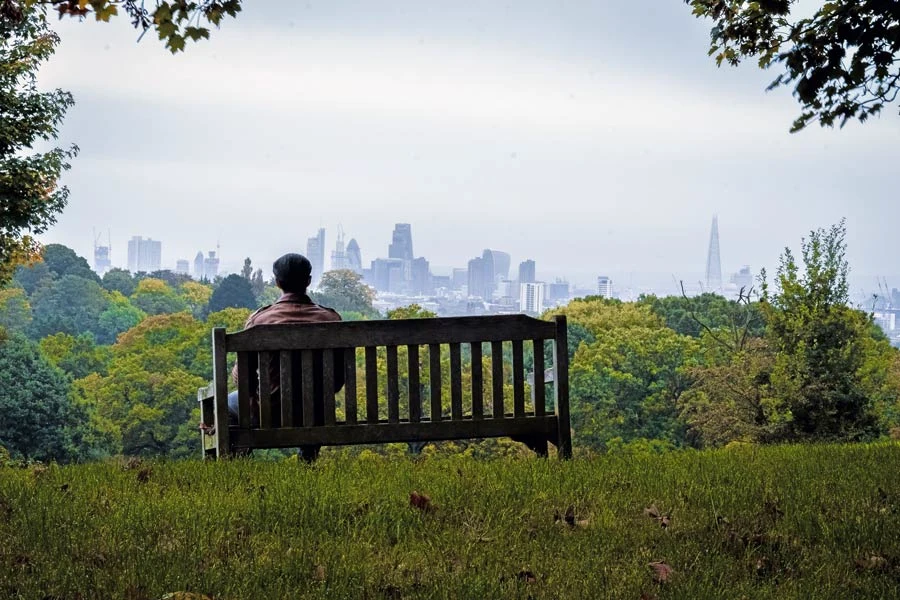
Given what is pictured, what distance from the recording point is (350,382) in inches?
226

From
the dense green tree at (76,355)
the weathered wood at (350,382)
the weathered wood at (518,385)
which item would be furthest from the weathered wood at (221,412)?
the dense green tree at (76,355)

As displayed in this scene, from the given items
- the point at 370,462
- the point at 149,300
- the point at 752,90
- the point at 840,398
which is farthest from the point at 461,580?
the point at 752,90

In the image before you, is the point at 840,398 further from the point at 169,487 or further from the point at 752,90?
the point at 752,90

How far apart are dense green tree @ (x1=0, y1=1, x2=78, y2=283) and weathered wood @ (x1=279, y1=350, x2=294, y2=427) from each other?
1856 centimetres

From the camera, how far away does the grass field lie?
3.42 meters

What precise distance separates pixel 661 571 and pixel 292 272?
3.50 m

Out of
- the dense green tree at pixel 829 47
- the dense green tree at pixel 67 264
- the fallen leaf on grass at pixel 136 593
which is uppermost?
the dense green tree at pixel 67 264

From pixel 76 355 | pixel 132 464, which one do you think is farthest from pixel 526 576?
pixel 76 355

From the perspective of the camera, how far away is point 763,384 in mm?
26625

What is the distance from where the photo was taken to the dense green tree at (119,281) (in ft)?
330

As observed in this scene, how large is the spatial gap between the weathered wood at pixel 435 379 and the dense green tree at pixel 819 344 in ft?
60.7

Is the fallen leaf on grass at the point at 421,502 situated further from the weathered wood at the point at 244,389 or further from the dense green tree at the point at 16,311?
the dense green tree at the point at 16,311

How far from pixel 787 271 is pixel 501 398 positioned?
893 inches

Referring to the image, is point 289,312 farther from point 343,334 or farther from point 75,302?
point 75,302
